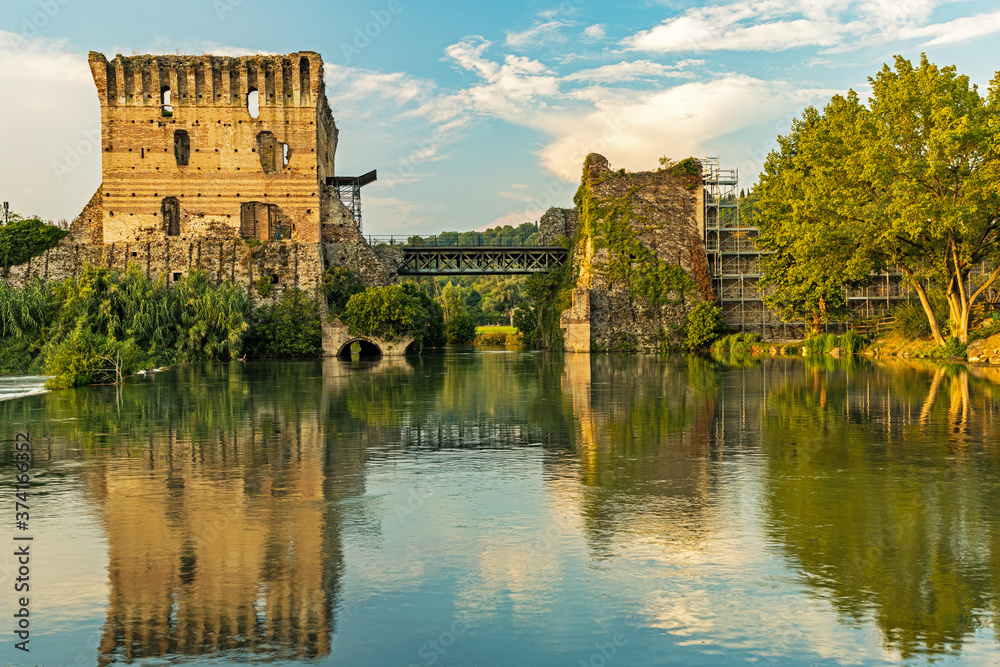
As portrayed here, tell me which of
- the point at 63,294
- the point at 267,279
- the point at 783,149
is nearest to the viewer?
the point at 63,294

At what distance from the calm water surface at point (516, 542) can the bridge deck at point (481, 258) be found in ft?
148

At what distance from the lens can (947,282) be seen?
3666 centimetres

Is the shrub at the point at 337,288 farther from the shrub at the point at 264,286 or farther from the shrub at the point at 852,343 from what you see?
the shrub at the point at 852,343

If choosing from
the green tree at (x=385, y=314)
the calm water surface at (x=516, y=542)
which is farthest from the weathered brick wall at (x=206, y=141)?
the calm water surface at (x=516, y=542)

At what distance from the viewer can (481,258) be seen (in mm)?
62500

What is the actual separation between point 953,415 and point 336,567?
13.7 meters

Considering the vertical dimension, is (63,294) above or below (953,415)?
above

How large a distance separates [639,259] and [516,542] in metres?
51.0

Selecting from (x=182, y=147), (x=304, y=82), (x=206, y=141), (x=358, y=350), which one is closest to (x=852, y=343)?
(x=358, y=350)

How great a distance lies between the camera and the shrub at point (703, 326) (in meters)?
53.6

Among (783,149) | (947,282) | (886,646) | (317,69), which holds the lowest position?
(886,646)

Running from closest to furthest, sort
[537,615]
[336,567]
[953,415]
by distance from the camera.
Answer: [537,615], [336,567], [953,415]

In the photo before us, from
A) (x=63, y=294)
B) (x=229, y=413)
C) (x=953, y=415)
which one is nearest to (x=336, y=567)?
(x=229, y=413)

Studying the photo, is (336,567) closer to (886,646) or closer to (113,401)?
(886,646)
